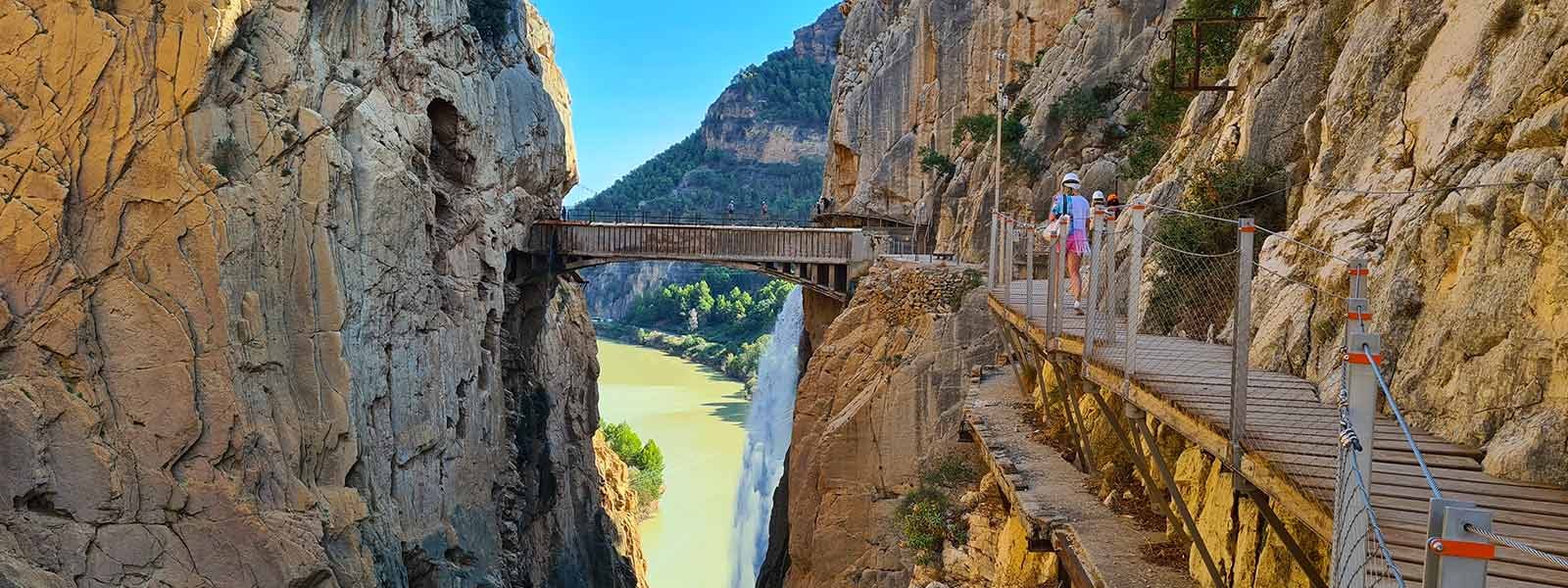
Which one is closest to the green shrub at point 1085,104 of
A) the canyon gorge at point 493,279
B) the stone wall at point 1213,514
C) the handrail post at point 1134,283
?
the canyon gorge at point 493,279

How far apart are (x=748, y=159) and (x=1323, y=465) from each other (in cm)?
10950

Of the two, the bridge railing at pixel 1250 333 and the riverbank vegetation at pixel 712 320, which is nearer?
the bridge railing at pixel 1250 333

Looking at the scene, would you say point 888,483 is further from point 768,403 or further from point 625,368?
point 625,368

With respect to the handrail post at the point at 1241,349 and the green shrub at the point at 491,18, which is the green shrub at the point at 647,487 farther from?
the handrail post at the point at 1241,349

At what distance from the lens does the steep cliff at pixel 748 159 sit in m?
108

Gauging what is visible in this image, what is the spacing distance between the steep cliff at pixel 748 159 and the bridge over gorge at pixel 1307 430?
3645 inches

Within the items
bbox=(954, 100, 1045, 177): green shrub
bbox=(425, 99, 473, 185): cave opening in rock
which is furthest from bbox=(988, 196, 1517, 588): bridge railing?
bbox=(425, 99, 473, 185): cave opening in rock

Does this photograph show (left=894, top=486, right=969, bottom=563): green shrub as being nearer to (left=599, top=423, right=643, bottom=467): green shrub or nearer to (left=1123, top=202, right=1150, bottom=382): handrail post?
(left=1123, top=202, right=1150, bottom=382): handrail post

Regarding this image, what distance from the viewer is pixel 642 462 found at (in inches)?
2056

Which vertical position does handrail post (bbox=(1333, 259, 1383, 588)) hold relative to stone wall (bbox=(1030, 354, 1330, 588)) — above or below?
above

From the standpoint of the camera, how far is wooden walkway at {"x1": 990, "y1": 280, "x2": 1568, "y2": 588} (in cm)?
327

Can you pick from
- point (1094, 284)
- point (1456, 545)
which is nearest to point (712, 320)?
point (1094, 284)

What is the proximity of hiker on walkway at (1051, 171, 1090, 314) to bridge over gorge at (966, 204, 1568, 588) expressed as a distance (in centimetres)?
39

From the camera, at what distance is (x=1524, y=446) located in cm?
388
